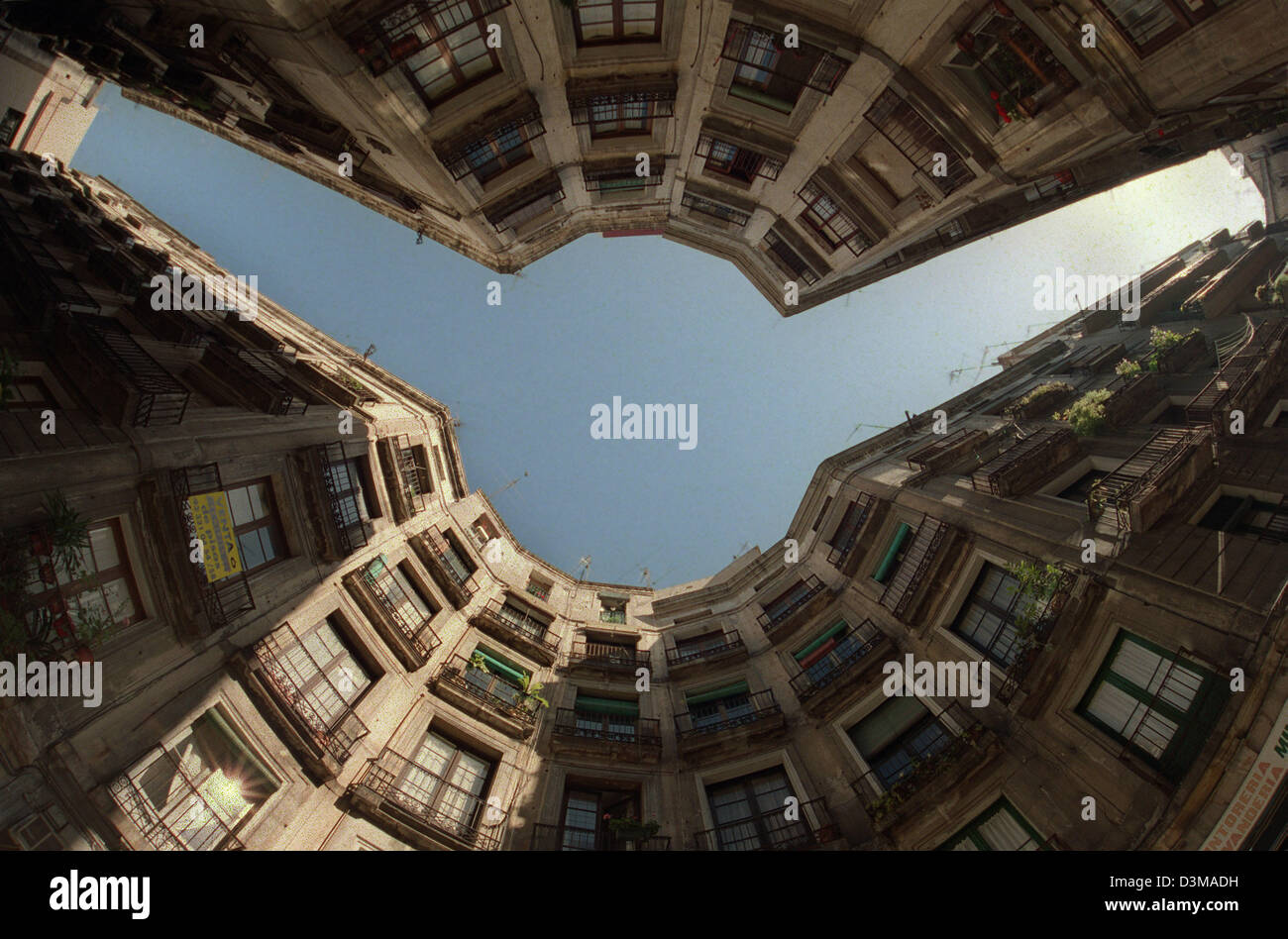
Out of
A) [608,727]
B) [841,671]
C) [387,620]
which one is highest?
[387,620]

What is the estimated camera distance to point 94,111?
29.9 meters

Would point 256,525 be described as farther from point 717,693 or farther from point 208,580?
point 717,693

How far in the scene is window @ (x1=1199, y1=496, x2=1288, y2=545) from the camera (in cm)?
1131

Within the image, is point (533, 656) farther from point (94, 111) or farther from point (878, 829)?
point (94, 111)

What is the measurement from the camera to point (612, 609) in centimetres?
2788

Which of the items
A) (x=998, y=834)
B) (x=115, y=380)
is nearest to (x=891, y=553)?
(x=998, y=834)

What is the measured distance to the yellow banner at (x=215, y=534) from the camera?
1111 cm

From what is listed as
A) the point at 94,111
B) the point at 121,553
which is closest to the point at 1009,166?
the point at 121,553

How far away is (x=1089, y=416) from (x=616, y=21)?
1858 centimetres

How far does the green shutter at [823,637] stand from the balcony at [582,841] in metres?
8.10

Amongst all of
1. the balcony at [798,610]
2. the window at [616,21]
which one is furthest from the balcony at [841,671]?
the window at [616,21]

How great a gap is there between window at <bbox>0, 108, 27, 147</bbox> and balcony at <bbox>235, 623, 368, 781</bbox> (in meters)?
31.2

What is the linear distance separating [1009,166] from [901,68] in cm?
400

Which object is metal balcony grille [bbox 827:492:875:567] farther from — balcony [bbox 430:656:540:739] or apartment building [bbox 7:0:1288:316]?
balcony [bbox 430:656:540:739]
